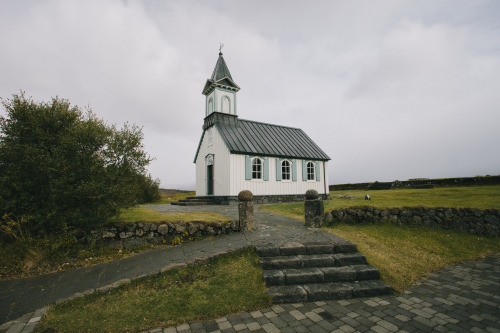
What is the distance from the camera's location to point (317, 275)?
197 inches

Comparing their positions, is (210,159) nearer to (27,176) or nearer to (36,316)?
(27,176)

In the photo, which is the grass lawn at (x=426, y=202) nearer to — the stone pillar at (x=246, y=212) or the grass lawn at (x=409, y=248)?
the grass lawn at (x=409, y=248)

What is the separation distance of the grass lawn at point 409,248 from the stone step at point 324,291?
462 millimetres

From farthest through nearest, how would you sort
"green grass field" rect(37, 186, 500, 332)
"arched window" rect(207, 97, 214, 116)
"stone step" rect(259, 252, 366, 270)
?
"arched window" rect(207, 97, 214, 116)
"stone step" rect(259, 252, 366, 270)
"green grass field" rect(37, 186, 500, 332)

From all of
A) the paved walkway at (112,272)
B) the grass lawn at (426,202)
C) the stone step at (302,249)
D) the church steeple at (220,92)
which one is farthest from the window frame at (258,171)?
the stone step at (302,249)

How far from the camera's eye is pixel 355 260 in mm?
5641

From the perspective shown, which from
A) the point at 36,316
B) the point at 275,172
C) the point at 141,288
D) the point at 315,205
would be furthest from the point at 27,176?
the point at 275,172

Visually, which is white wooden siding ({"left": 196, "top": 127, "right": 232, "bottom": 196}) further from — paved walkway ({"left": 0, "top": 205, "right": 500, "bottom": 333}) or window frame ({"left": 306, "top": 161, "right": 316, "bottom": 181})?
paved walkway ({"left": 0, "top": 205, "right": 500, "bottom": 333})

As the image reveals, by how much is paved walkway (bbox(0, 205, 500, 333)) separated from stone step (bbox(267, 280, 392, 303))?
0.53 ft

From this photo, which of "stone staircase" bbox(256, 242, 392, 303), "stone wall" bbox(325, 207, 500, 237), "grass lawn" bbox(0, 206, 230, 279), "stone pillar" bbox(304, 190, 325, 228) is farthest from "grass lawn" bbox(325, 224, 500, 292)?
"grass lawn" bbox(0, 206, 230, 279)

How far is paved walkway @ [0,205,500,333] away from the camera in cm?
360

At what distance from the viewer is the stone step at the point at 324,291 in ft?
14.5

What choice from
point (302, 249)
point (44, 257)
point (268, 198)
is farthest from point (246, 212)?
point (268, 198)

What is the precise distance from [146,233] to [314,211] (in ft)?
17.7
